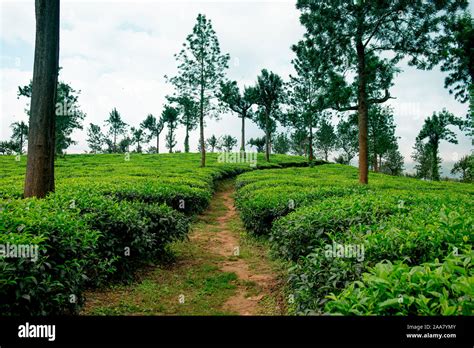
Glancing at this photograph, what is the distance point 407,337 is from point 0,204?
6597mm

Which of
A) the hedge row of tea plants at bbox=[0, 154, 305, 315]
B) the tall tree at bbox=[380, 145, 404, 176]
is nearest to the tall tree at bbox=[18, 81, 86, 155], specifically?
the hedge row of tea plants at bbox=[0, 154, 305, 315]

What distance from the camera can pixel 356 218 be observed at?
20.0 ft

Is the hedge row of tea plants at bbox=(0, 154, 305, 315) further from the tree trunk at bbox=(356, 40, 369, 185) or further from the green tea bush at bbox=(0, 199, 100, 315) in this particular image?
the tree trunk at bbox=(356, 40, 369, 185)

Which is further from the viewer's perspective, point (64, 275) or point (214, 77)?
point (214, 77)

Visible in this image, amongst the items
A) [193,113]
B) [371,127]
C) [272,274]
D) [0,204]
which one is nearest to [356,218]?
[272,274]

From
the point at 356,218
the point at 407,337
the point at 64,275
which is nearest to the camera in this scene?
the point at 407,337

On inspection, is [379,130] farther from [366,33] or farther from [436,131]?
[366,33]

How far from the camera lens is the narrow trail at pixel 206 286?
5719 millimetres

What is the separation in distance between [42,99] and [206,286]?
541 centimetres

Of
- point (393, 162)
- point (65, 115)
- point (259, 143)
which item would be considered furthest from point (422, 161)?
point (65, 115)

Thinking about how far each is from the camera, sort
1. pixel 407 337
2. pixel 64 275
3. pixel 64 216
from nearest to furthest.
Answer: pixel 407 337
pixel 64 275
pixel 64 216

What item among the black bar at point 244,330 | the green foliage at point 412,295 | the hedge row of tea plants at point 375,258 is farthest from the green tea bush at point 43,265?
the green foliage at point 412,295

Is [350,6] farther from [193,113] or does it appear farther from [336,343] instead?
[193,113]

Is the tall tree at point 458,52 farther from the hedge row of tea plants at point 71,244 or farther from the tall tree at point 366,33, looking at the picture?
the hedge row of tea plants at point 71,244
